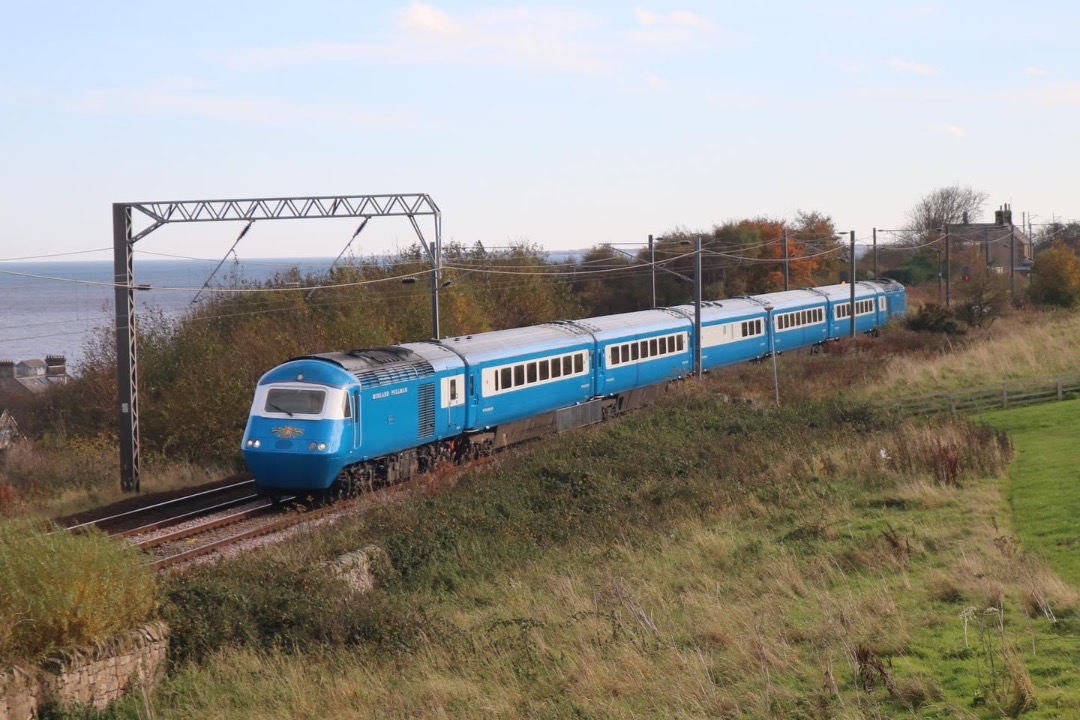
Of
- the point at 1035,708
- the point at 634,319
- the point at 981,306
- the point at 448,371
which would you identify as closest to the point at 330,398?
the point at 448,371

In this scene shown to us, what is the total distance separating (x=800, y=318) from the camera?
4791 centimetres

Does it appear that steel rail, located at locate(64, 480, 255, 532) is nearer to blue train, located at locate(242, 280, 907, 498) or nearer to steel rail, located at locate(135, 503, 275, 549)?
steel rail, located at locate(135, 503, 275, 549)

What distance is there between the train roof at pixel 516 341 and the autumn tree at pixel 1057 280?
4529cm

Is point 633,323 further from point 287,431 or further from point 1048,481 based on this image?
point 1048,481

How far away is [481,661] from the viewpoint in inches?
469

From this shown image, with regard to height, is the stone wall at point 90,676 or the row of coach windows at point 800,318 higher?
the row of coach windows at point 800,318

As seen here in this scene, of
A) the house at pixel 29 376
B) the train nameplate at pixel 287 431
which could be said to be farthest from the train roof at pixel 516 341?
the house at pixel 29 376

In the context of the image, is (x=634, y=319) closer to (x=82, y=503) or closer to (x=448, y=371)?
(x=448, y=371)

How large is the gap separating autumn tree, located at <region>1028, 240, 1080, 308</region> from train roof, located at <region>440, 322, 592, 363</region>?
45293 millimetres

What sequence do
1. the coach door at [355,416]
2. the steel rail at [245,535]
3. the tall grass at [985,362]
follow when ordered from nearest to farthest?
the steel rail at [245,535] < the coach door at [355,416] < the tall grass at [985,362]

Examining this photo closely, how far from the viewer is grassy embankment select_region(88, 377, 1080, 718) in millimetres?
10430

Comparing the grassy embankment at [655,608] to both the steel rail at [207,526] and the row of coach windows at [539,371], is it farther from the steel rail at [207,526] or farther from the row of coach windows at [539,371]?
the row of coach windows at [539,371]

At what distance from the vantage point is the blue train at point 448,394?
20.9 metres

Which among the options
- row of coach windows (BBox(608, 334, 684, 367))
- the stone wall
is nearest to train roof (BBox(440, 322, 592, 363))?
row of coach windows (BBox(608, 334, 684, 367))
